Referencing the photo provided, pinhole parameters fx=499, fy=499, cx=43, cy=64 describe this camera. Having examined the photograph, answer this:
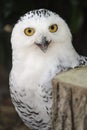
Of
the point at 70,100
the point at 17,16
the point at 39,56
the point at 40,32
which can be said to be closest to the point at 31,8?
the point at 17,16

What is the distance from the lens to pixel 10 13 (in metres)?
5.58

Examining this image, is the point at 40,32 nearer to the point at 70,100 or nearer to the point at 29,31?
the point at 29,31

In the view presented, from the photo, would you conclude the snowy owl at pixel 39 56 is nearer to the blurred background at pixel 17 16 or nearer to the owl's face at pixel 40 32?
the owl's face at pixel 40 32

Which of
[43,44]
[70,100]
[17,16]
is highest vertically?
[43,44]

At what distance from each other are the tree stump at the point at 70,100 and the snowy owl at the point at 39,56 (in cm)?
22

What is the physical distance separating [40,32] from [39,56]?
0.23m

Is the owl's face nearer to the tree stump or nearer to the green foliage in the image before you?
→ the tree stump

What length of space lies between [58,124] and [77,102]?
31cm

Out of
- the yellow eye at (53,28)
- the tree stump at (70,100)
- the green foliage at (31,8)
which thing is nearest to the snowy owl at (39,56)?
the yellow eye at (53,28)

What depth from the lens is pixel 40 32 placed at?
3561 millimetres

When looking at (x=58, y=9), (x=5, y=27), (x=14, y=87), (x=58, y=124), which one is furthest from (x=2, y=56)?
(x=58, y=124)

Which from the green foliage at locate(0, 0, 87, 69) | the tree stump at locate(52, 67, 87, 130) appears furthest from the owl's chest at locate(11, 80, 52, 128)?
the green foliage at locate(0, 0, 87, 69)

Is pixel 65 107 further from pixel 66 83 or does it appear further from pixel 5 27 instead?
pixel 5 27

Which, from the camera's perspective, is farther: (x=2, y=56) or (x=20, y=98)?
(x=2, y=56)
